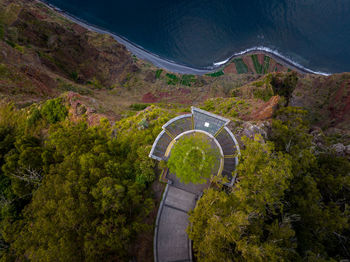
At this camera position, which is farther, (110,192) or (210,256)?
(110,192)

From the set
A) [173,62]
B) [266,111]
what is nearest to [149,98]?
[173,62]

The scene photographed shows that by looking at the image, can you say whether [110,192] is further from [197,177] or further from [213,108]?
[213,108]

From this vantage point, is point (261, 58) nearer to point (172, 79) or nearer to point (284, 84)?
point (284, 84)

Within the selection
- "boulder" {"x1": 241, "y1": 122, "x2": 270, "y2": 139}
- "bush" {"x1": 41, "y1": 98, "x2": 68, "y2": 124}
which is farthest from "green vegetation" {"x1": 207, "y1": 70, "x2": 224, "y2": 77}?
"bush" {"x1": 41, "y1": 98, "x2": 68, "y2": 124}

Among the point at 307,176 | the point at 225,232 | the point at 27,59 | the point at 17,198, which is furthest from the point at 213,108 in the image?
the point at 27,59

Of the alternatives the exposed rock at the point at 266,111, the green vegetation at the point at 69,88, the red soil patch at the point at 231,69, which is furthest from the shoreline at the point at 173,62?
the exposed rock at the point at 266,111

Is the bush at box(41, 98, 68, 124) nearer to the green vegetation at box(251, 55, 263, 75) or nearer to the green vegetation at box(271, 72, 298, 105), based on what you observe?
the green vegetation at box(271, 72, 298, 105)

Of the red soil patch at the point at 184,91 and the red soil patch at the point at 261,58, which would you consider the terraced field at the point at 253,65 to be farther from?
the red soil patch at the point at 184,91
